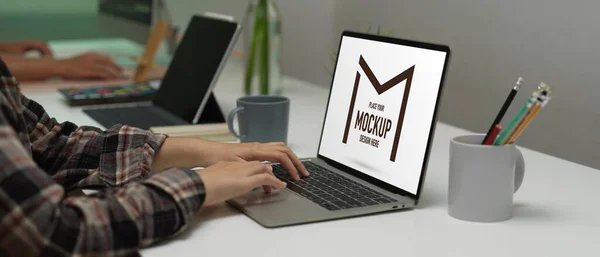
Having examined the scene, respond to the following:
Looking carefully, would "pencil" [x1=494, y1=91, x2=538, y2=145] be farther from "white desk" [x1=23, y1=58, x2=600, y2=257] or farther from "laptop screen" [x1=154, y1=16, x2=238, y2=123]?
"laptop screen" [x1=154, y1=16, x2=238, y2=123]

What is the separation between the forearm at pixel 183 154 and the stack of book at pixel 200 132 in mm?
294

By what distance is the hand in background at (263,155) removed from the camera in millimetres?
1131

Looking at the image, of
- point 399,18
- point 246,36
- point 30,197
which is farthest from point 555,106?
point 30,197

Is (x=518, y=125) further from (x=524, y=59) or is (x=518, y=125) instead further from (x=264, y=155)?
(x=524, y=59)

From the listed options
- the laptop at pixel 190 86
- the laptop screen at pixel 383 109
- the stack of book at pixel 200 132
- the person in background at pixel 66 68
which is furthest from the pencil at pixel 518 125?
the person in background at pixel 66 68

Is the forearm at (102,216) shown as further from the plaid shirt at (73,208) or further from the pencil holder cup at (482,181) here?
the pencil holder cup at (482,181)

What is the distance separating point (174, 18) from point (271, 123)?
2050 mm

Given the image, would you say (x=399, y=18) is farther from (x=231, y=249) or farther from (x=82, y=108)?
(x=231, y=249)

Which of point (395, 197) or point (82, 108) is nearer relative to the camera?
point (395, 197)

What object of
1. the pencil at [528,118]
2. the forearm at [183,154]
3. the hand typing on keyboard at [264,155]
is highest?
the pencil at [528,118]

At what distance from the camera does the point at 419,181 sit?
1006 mm

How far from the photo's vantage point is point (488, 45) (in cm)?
203

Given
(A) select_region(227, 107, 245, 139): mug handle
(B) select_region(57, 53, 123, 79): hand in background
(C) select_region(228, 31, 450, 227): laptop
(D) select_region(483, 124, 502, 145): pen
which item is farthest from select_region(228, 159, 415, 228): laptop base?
(B) select_region(57, 53, 123, 79): hand in background

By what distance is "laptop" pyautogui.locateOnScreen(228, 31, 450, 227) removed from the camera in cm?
100
